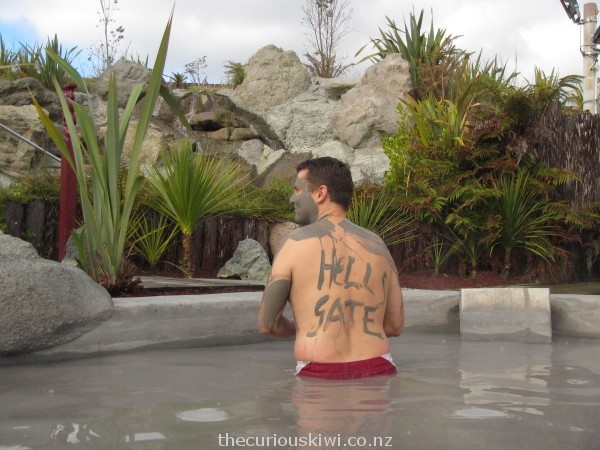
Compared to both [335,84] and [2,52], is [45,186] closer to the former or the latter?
[2,52]

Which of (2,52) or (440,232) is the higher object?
(2,52)

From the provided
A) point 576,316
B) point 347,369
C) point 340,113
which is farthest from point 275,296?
point 340,113

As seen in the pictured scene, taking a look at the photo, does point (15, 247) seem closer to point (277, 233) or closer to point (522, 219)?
point (277, 233)

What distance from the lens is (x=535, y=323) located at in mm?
4824

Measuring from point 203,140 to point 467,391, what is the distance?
10.00m

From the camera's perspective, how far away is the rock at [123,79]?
13.5 m

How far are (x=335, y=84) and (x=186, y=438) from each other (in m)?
13.3

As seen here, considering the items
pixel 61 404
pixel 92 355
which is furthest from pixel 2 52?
pixel 61 404

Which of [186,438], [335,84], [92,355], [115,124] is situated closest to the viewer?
[186,438]

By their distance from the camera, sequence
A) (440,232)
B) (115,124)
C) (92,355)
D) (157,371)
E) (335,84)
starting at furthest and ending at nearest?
(335,84)
(440,232)
(115,124)
(92,355)
(157,371)

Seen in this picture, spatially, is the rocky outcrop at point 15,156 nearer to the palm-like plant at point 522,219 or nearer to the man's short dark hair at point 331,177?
the palm-like plant at point 522,219

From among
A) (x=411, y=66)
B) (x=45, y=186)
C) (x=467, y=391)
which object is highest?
(x=411, y=66)

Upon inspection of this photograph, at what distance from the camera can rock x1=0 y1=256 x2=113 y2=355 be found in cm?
376

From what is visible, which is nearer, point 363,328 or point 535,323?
point 363,328
